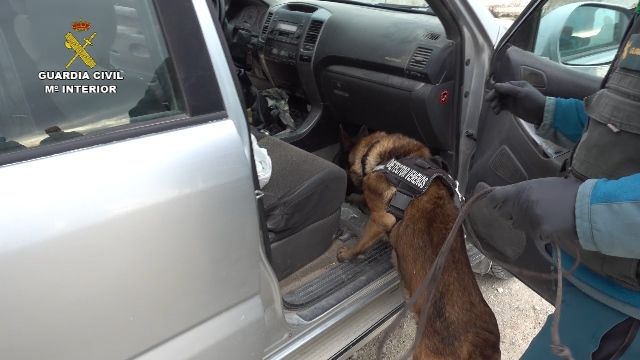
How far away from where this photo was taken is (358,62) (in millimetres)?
2840

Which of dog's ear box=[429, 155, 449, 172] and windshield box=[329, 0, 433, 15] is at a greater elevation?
windshield box=[329, 0, 433, 15]

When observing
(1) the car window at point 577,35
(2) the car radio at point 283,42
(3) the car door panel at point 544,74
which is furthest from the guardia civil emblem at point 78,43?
(2) the car radio at point 283,42

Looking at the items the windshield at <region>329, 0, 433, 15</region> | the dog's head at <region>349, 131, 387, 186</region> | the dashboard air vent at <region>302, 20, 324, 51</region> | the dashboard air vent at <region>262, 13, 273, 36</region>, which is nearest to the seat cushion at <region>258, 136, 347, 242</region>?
the dog's head at <region>349, 131, 387, 186</region>

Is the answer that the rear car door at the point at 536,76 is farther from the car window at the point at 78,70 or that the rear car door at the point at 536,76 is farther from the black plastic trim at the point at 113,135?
the car window at the point at 78,70

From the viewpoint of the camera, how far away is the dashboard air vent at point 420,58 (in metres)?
2.45

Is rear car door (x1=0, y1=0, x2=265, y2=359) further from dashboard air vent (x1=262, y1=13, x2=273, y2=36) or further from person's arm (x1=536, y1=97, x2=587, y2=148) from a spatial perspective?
dashboard air vent (x1=262, y1=13, x2=273, y2=36)

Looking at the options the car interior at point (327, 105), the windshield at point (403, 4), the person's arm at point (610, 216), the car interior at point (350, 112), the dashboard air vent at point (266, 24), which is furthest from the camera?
the dashboard air vent at point (266, 24)

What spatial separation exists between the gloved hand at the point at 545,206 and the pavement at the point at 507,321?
59.6 inches

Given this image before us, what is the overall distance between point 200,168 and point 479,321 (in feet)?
4.13

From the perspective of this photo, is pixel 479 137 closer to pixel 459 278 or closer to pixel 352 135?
pixel 459 278

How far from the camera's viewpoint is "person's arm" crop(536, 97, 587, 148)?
1.56 metres

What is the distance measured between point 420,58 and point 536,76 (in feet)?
2.41

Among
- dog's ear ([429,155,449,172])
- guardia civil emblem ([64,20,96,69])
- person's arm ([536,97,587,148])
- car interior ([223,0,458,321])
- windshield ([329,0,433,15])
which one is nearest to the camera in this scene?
guardia civil emblem ([64,20,96,69])

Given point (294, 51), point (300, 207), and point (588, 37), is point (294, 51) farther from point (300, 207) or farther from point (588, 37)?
point (588, 37)
